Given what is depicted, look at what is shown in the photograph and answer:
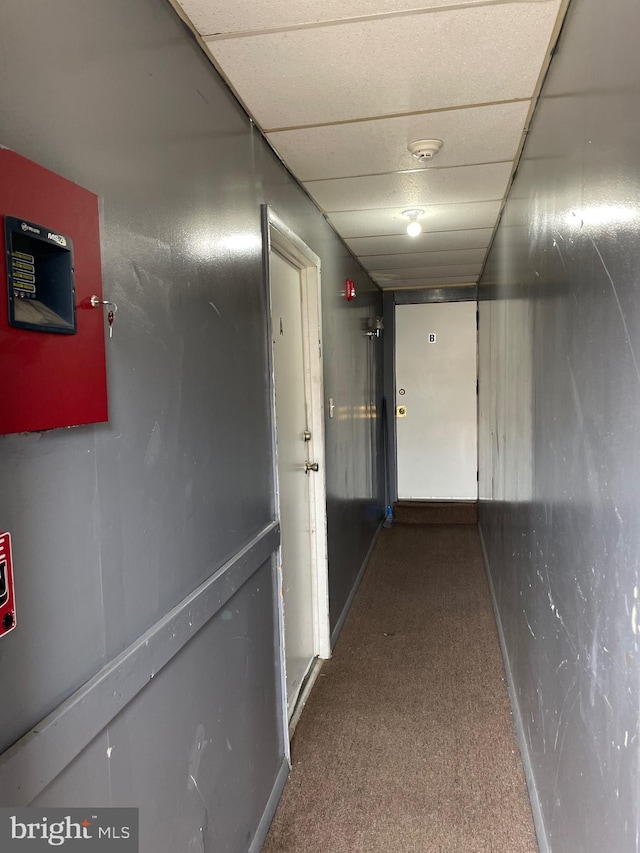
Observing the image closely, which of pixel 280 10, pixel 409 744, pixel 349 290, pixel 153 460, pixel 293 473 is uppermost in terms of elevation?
pixel 280 10

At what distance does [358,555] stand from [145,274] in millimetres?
3170

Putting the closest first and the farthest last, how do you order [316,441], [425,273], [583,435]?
[583,435]
[316,441]
[425,273]

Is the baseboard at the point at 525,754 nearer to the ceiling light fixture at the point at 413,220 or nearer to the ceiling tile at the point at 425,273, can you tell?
the ceiling light fixture at the point at 413,220

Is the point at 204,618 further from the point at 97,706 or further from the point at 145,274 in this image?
the point at 145,274

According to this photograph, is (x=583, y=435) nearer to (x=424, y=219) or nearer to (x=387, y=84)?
(x=387, y=84)

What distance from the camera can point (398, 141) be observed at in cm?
207

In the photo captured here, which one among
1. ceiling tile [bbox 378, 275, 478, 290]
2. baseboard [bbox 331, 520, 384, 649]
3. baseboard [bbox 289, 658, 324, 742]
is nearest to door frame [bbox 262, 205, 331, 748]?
baseboard [bbox 289, 658, 324, 742]

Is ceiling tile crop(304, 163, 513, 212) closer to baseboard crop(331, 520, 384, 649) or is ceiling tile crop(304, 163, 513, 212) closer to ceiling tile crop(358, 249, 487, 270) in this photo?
ceiling tile crop(358, 249, 487, 270)

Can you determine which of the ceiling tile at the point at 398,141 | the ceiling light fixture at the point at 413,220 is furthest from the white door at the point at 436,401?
the ceiling tile at the point at 398,141

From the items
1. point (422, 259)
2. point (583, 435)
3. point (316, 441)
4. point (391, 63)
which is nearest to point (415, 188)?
point (391, 63)

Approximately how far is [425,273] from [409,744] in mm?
3682

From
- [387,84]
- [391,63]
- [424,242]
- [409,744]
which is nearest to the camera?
[391,63]

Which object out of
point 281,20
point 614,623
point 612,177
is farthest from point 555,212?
point 614,623

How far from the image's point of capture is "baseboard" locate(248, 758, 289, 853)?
1.72 meters
